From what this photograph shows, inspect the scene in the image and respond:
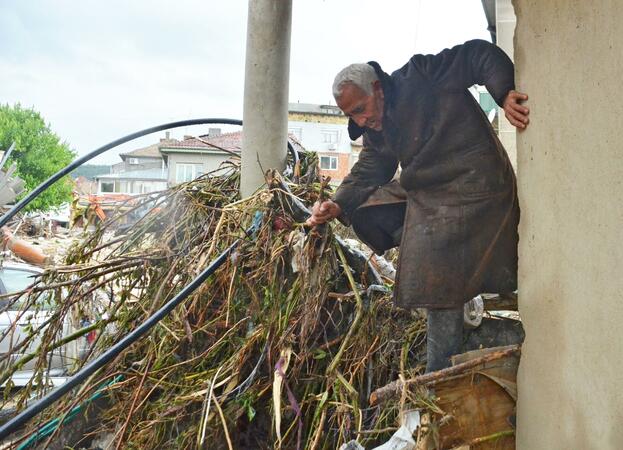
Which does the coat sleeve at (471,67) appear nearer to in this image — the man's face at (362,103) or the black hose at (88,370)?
the man's face at (362,103)

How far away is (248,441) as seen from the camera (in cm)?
293

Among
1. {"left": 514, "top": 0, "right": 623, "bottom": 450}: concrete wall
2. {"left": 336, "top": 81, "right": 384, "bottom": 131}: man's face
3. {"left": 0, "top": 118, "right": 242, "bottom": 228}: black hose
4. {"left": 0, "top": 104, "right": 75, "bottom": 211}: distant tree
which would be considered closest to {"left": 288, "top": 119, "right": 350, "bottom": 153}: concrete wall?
{"left": 0, "top": 104, "right": 75, "bottom": 211}: distant tree

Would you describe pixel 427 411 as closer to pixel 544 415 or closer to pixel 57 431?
pixel 544 415

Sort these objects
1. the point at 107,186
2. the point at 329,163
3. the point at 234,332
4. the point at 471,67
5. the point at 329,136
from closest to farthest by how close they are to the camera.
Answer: the point at 471,67, the point at 234,332, the point at 329,163, the point at 329,136, the point at 107,186

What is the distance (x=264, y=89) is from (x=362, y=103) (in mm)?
1831

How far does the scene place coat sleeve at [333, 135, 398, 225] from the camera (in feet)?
→ 8.89

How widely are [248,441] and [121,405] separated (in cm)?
80

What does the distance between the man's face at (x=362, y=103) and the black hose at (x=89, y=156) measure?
249 cm

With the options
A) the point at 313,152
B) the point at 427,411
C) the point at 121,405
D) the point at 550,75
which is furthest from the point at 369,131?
the point at 121,405

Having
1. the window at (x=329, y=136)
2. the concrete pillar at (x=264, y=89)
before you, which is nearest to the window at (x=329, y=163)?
the window at (x=329, y=136)

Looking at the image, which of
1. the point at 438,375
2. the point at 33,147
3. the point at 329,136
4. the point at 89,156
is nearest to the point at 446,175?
the point at 438,375

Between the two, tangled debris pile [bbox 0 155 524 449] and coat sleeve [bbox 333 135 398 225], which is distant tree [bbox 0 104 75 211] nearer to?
tangled debris pile [bbox 0 155 524 449]

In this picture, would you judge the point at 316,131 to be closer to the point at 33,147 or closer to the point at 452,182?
the point at 33,147

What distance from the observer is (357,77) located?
2260 millimetres
